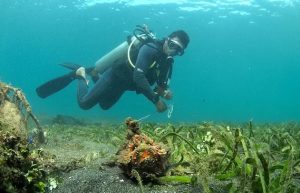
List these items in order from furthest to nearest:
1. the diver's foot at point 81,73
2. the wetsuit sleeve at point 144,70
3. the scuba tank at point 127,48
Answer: the diver's foot at point 81,73 → the scuba tank at point 127,48 → the wetsuit sleeve at point 144,70

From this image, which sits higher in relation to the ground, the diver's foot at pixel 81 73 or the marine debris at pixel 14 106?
the diver's foot at pixel 81 73

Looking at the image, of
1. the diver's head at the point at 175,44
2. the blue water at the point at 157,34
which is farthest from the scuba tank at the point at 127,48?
the blue water at the point at 157,34

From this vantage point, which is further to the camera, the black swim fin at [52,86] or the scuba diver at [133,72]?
the black swim fin at [52,86]

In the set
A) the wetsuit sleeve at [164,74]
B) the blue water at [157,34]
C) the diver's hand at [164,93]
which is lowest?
the diver's hand at [164,93]

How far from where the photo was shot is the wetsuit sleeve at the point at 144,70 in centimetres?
1012

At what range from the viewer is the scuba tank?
38.0 ft

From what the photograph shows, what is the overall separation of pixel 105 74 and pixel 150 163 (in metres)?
9.97

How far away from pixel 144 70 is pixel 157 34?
66.7 meters

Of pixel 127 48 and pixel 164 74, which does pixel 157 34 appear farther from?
pixel 164 74

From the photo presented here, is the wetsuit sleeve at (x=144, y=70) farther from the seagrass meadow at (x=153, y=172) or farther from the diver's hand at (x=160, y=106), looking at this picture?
the seagrass meadow at (x=153, y=172)

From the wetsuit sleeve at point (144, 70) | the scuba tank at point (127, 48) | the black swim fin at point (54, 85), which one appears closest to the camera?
the wetsuit sleeve at point (144, 70)

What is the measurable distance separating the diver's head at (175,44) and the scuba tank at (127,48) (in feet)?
2.27

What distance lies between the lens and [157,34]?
75.8 meters

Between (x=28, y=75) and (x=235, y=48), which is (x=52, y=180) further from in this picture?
(x=28, y=75)
